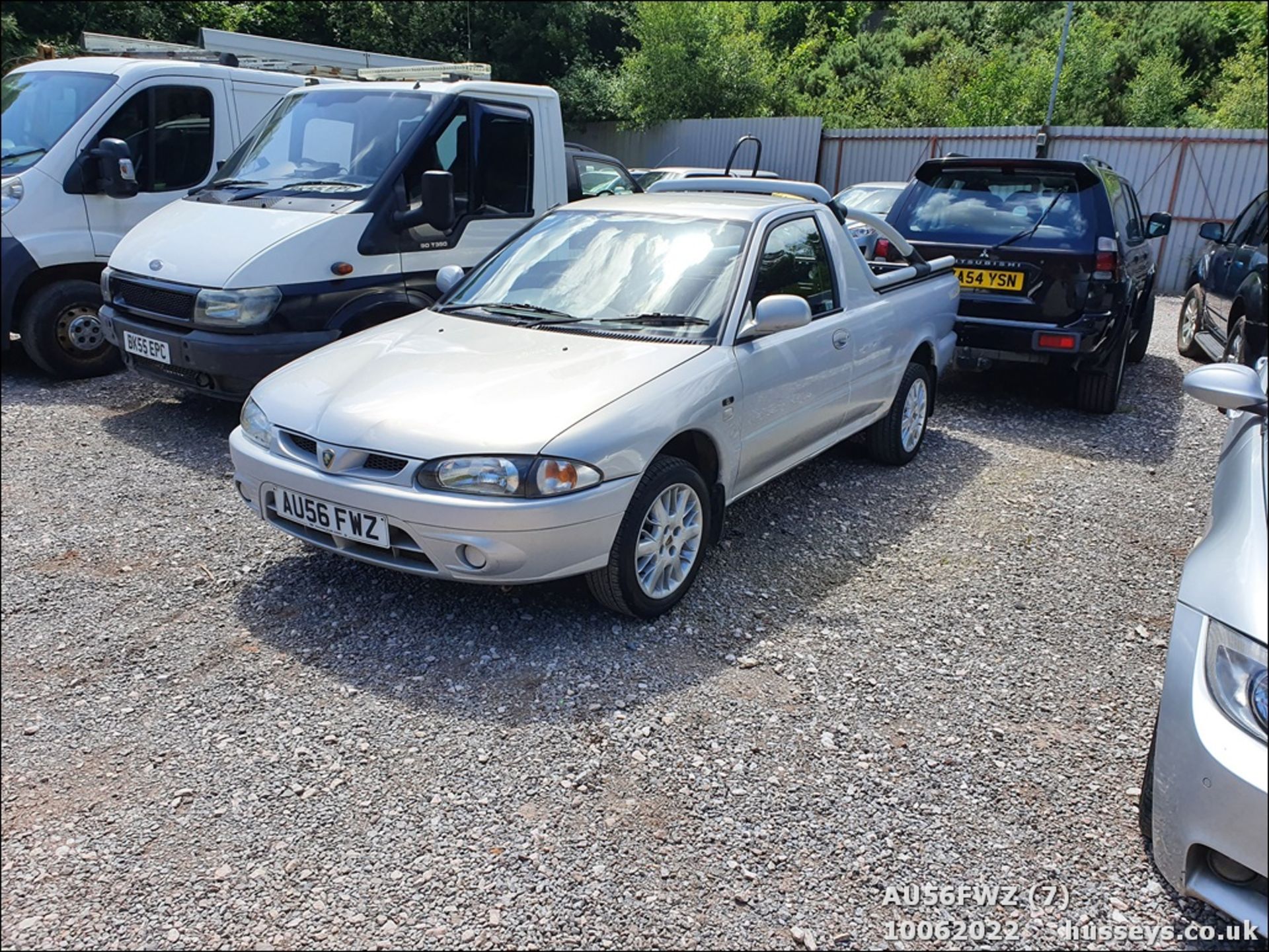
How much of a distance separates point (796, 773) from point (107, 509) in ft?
11.6

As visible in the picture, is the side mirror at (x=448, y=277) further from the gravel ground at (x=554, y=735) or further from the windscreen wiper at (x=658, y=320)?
the gravel ground at (x=554, y=735)

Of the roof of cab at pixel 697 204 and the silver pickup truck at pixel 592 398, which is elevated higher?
the roof of cab at pixel 697 204

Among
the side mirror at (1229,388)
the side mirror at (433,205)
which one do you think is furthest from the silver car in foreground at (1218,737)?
the side mirror at (433,205)

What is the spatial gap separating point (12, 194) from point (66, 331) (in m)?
0.94

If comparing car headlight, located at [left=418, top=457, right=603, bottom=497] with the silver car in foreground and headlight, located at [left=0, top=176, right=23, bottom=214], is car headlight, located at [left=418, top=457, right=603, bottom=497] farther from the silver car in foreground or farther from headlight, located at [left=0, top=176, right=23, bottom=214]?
headlight, located at [left=0, top=176, right=23, bottom=214]

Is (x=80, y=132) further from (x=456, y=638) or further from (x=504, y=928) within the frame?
(x=504, y=928)

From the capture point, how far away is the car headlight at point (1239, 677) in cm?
225

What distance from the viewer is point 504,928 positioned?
7.93ft

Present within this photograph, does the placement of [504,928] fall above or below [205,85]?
below

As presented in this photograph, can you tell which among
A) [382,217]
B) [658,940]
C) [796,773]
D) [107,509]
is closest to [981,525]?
[796,773]

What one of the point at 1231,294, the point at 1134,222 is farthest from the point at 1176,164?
the point at 1231,294

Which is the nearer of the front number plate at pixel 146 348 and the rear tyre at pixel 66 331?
the front number plate at pixel 146 348

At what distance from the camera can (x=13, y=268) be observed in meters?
6.43

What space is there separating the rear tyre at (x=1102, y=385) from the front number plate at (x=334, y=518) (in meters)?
5.76
